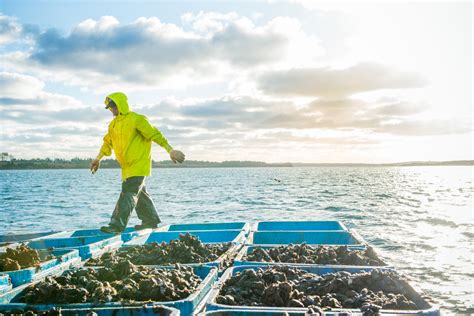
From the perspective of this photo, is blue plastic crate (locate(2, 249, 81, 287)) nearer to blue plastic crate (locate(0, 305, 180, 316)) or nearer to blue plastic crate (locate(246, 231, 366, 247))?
→ blue plastic crate (locate(0, 305, 180, 316))

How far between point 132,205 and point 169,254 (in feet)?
7.21

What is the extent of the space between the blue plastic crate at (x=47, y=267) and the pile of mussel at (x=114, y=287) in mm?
307

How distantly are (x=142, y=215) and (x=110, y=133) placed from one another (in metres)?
1.51

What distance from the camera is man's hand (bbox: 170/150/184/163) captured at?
6.69 m

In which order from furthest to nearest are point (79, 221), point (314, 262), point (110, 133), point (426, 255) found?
point (79, 221), point (426, 255), point (110, 133), point (314, 262)

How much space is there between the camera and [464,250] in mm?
14250

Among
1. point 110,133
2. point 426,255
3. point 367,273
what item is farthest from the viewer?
point 426,255

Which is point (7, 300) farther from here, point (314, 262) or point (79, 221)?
point (79, 221)

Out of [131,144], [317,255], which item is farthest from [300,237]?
[131,144]

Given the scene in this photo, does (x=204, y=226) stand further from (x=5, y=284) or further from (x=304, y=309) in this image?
(x=304, y=309)

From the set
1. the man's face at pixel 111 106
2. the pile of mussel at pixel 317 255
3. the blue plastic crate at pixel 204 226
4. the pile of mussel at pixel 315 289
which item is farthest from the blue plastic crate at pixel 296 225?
the pile of mussel at pixel 315 289

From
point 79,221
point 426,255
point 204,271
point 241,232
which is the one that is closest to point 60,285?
point 204,271

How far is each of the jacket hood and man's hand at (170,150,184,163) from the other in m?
1.06

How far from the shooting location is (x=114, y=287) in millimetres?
3508
